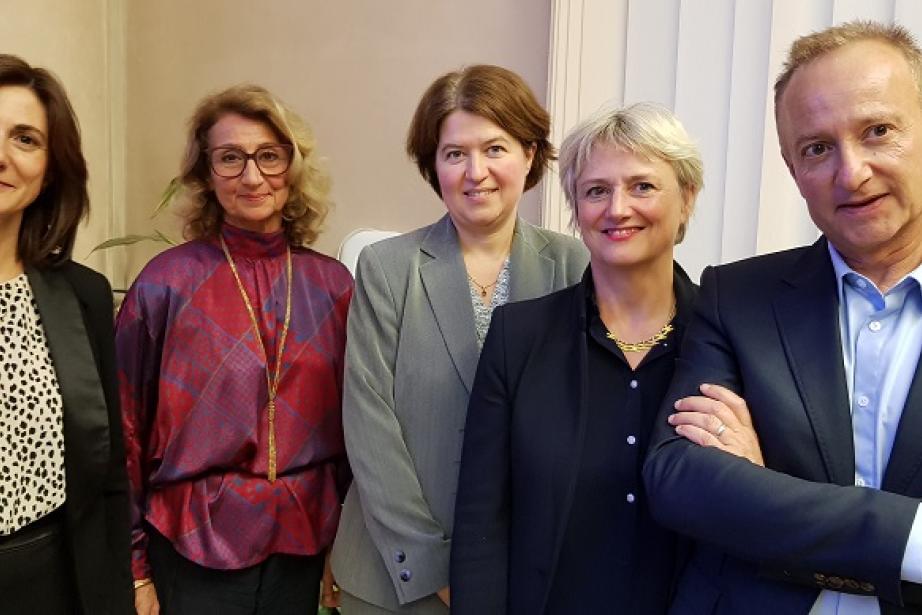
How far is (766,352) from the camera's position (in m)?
1.35

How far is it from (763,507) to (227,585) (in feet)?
4.34

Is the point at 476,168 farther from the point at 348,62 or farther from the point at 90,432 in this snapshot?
the point at 348,62

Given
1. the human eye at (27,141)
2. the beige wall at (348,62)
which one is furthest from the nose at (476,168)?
the beige wall at (348,62)

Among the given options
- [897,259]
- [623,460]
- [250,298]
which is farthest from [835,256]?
[250,298]

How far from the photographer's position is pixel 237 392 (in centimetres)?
207

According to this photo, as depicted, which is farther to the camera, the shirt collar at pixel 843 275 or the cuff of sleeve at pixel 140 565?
the cuff of sleeve at pixel 140 565

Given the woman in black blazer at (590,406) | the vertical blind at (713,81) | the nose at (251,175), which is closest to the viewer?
the woman in black blazer at (590,406)

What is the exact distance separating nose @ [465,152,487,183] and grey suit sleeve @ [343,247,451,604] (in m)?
0.28

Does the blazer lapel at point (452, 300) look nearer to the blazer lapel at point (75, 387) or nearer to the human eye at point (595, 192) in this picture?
the human eye at point (595, 192)

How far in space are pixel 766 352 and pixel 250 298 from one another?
1281 millimetres

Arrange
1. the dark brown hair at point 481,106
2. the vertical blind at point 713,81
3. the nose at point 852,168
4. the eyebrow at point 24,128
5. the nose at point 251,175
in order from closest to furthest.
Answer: the nose at point 852,168 < the eyebrow at point 24,128 < the dark brown hair at point 481,106 < the nose at point 251,175 < the vertical blind at point 713,81

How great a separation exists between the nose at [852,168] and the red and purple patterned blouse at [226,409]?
4.24ft

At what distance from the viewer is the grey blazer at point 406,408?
1.83 meters

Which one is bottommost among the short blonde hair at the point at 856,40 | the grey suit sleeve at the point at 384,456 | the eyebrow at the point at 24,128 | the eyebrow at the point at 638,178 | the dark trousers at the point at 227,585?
the dark trousers at the point at 227,585
